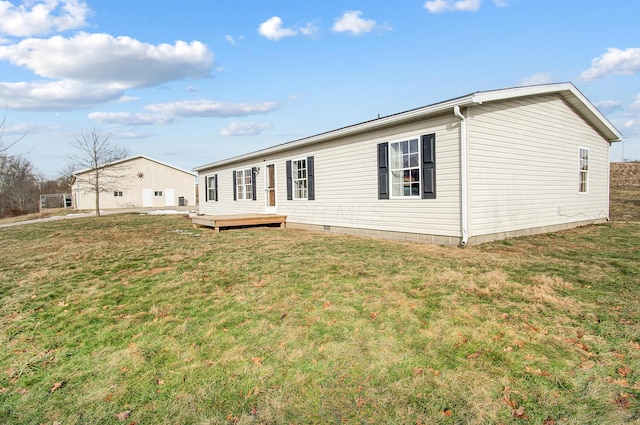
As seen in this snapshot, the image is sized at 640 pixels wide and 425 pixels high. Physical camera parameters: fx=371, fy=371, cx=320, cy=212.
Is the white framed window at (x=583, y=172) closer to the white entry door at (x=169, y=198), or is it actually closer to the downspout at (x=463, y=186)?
the downspout at (x=463, y=186)

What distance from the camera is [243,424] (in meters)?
2.57

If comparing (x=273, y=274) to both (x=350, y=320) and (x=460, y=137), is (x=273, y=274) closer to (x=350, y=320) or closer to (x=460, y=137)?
(x=350, y=320)

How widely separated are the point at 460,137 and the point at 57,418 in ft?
24.4

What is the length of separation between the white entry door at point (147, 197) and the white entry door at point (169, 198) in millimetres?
1291

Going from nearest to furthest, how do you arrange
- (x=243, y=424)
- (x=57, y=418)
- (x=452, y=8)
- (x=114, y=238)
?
(x=243, y=424), (x=57, y=418), (x=452, y=8), (x=114, y=238)

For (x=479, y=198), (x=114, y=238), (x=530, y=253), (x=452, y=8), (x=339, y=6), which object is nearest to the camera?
(x=530, y=253)

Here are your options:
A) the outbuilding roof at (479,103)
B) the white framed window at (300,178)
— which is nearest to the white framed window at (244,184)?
the outbuilding roof at (479,103)

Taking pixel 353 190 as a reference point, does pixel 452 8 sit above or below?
above

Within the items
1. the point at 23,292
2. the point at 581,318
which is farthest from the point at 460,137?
the point at 23,292

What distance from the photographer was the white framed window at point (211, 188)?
61.4ft

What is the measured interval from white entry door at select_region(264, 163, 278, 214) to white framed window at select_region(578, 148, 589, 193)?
10.0m

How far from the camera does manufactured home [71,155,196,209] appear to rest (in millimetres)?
32997

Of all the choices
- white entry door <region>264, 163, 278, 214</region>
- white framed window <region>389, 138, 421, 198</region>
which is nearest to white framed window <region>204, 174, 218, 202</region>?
white entry door <region>264, 163, 278, 214</region>

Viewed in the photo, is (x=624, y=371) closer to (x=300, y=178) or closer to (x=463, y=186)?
(x=463, y=186)
